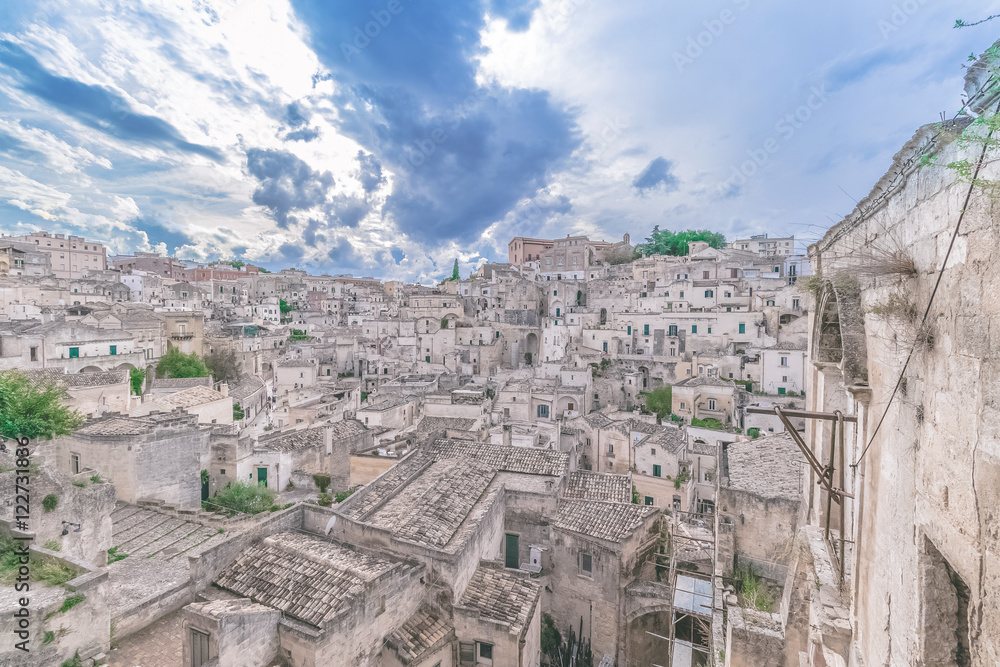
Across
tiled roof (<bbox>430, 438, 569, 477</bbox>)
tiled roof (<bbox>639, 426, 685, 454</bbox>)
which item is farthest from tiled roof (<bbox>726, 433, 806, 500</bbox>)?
tiled roof (<bbox>639, 426, 685, 454</bbox>)

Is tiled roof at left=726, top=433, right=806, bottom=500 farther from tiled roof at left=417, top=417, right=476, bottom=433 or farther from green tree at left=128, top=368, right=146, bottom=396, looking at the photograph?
green tree at left=128, top=368, right=146, bottom=396

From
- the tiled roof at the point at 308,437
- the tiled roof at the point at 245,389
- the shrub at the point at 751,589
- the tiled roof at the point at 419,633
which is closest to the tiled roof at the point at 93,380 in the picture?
the tiled roof at the point at 245,389

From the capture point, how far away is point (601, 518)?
46.3 ft

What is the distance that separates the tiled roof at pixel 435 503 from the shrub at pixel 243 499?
7.37m

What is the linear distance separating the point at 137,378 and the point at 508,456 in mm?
28300

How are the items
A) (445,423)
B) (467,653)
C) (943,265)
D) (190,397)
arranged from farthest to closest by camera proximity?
(190,397), (445,423), (467,653), (943,265)

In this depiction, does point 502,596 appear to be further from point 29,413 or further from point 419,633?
point 29,413

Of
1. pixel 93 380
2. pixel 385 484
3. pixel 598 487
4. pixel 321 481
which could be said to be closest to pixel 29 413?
pixel 93 380

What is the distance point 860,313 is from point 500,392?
2994 cm

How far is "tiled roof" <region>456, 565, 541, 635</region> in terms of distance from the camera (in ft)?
33.0

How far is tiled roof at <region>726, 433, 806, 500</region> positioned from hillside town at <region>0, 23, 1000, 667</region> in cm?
12

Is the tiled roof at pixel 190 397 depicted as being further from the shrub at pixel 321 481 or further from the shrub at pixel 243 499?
the shrub at pixel 321 481

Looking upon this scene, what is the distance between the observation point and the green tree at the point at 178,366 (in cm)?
3572

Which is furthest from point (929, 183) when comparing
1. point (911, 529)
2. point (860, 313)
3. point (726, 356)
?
point (726, 356)
